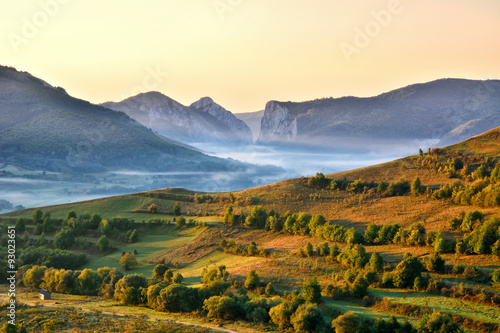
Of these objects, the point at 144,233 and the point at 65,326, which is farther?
the point at 144,233

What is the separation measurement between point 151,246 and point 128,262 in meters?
12.1

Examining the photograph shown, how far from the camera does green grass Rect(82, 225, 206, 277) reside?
78.4m

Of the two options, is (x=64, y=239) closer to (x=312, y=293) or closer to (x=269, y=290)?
(x=269, y=290)

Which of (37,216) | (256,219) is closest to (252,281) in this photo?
(256,219)

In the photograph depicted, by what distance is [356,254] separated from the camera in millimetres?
57625

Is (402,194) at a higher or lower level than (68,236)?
higher

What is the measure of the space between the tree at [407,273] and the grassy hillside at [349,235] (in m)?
0.49

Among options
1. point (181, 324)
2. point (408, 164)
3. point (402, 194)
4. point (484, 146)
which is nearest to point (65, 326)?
point (181, 324)

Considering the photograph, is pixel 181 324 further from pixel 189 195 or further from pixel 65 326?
pixel 189 195

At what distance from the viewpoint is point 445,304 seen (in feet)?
147

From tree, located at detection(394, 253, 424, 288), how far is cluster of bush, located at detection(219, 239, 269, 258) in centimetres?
2509

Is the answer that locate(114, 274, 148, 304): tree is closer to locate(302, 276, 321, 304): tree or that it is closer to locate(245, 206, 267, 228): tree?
locate(302, 276, 321, 304): tree

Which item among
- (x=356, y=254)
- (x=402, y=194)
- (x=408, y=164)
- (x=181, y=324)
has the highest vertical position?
(x=408, y=164)

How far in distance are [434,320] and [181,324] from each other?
25440 millimetres
